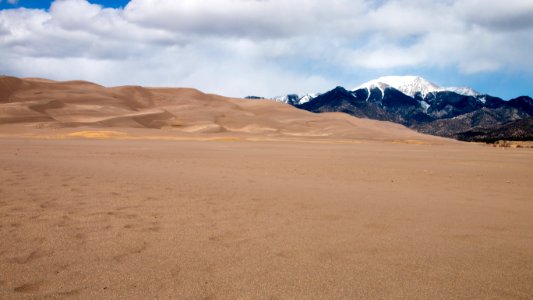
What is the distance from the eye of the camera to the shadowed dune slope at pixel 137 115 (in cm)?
8468

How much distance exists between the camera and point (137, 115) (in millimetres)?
99812

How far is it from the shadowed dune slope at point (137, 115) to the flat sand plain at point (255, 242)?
63.4m

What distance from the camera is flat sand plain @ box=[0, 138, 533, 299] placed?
14.8 ft

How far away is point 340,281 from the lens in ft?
15.4

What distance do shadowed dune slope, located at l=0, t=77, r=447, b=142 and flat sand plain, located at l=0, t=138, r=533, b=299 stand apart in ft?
208

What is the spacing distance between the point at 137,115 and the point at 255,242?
99.3 metres

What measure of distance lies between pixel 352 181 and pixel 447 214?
5272mm

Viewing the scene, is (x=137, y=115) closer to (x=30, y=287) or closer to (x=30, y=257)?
(x=30, y=257)

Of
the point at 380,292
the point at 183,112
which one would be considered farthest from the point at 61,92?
the point at 380,292

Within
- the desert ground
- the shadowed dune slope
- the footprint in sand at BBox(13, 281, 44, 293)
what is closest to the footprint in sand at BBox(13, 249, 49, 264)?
the desert ground

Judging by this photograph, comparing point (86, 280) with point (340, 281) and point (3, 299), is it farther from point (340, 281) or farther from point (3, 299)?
point (340, 281)

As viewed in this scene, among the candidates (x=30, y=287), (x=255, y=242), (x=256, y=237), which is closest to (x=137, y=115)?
(x=256, y=237)

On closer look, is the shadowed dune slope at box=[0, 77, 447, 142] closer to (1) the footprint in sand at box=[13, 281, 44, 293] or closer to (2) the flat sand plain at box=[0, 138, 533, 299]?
(2) the flat sand plain at box=[0, 138, 533, 299]

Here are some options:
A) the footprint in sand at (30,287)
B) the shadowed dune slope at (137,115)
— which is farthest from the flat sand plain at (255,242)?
the shadowed dune slope at (137,115)
